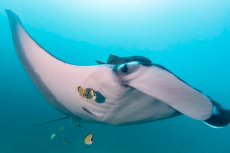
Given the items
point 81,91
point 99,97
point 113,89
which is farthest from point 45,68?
point 113,89

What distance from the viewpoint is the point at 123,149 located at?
11352mm

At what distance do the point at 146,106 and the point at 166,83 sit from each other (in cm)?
95

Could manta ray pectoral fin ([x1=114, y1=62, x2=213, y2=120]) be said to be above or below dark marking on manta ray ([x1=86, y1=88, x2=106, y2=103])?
above

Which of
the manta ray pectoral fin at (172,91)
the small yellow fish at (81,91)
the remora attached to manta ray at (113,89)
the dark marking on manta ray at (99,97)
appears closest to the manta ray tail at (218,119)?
the remora attached to manta ray at (113,89)

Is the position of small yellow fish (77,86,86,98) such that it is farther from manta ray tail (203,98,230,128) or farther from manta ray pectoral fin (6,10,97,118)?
manta ray tail (203,98,230,128)

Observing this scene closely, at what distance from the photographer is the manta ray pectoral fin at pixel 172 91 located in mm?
899

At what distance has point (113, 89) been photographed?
1.46 m

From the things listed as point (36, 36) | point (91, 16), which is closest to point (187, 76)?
point (91, 16)

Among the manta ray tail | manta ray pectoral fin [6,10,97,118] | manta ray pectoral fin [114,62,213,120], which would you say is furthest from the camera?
manta ray pectoral fin [6,10,97,118]

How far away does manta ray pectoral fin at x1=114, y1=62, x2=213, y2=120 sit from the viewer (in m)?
0.90

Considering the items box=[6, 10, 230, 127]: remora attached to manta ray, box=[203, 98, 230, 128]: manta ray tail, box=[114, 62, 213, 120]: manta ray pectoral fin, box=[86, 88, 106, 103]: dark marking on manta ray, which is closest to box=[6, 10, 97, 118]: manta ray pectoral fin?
box=[6, 10, 230, 127]: remora attached to manta ray

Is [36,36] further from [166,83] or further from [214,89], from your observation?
[214,89]

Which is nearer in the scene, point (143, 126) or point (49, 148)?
point (49, 148)

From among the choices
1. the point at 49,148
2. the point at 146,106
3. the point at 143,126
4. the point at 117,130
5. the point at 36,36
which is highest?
the point at 36,36
